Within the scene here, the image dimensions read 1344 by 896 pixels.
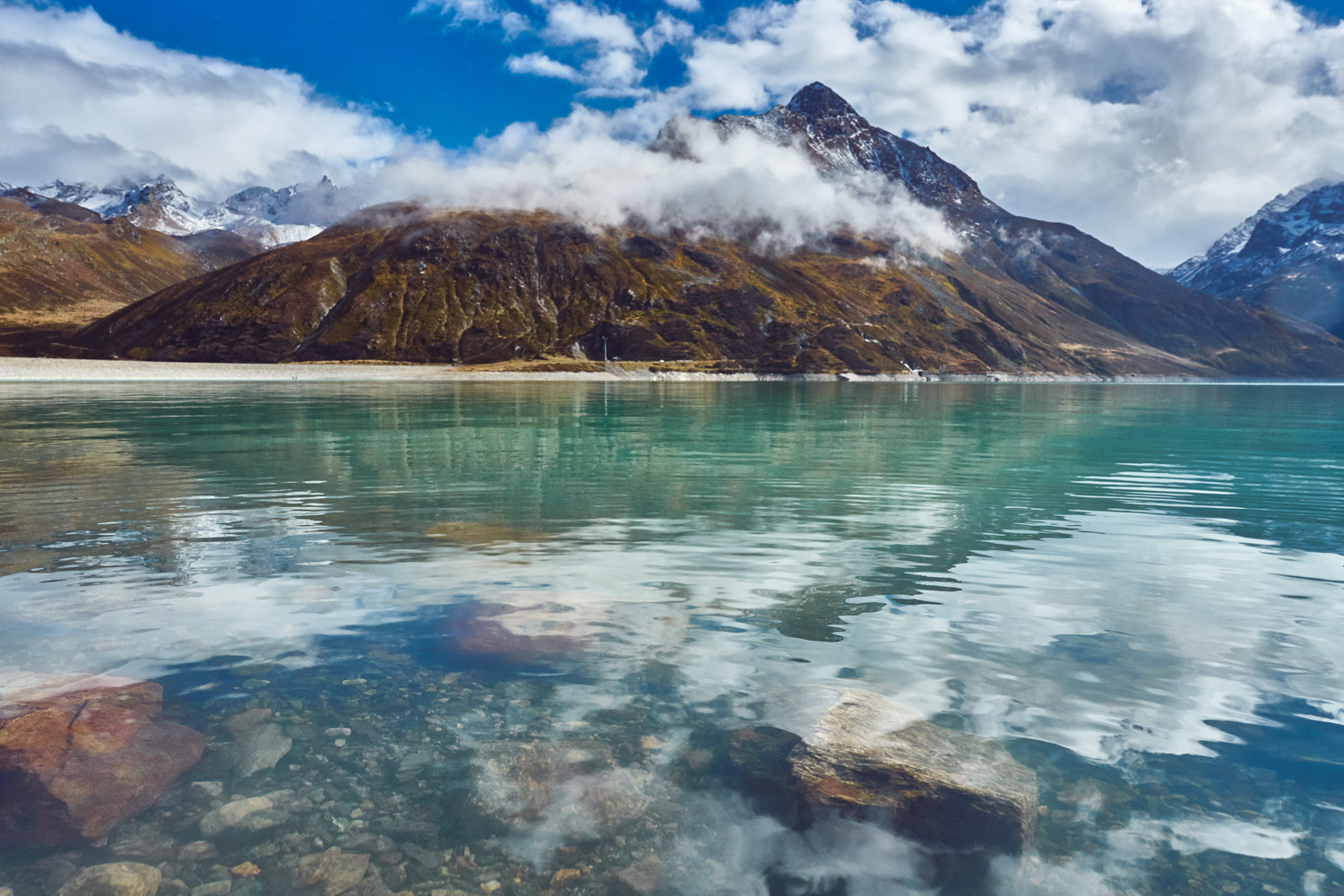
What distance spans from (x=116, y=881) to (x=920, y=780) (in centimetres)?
681

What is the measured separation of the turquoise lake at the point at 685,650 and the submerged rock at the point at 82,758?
12.1 inches

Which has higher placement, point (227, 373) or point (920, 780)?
point (227, 373)

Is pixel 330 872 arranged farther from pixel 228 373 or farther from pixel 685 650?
pixel 228 373

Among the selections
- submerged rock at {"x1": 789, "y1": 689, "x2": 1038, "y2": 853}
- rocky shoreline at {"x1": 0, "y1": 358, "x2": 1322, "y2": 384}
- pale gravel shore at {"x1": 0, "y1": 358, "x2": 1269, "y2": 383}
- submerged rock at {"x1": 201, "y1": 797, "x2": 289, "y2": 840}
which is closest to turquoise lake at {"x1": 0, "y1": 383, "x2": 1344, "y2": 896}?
submerged rock at {"x1": 201, "y1": 797, "x2": 289, "y2": 840}

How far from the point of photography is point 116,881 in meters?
6.03

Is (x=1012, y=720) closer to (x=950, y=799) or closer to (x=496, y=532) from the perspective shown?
(x=950, y=799)

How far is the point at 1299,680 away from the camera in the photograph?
33.7ft

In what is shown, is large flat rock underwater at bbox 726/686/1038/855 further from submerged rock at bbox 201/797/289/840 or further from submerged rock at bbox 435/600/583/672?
submerged rock at bbox 201/797/289/840

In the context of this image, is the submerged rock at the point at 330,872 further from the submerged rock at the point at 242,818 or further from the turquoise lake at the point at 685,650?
the submerged rock at the point at 242,818

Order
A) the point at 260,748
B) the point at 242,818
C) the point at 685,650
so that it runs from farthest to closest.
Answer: the point at 685,650 < the point at 260,748 < the point at 242,818

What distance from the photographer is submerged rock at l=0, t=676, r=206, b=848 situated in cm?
659

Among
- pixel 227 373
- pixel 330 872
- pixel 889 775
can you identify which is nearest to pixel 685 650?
pixel 889 775

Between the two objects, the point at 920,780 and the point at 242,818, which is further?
the point at 920,780

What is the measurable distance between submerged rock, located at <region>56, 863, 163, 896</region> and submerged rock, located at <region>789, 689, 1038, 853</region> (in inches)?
217
